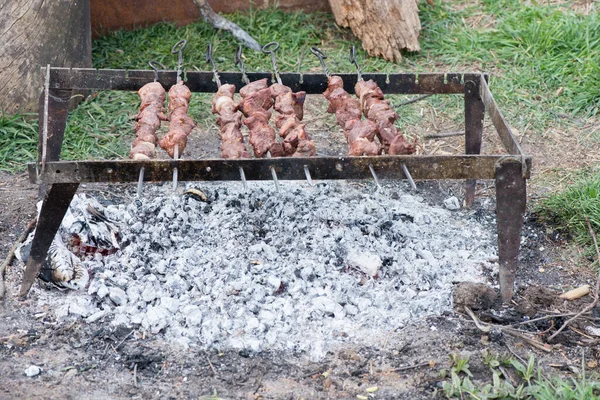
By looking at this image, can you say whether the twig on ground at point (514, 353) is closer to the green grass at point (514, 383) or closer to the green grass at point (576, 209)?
the green grass at point (514, 383)

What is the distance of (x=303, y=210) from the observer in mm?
4914

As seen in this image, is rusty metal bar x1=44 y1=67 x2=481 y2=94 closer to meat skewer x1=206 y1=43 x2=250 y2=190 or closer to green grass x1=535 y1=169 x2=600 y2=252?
meat skewer x1=206 y1=43 x2=250 y2=190

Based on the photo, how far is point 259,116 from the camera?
4398 millimetres

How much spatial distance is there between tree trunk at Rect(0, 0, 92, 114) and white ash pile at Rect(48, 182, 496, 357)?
1.67 m

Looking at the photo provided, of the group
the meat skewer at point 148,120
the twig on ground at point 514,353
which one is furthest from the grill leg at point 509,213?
the meat skewer at point 148,120

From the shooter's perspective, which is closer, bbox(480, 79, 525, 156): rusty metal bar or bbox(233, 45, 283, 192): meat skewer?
bbox(480, 79, 525, 156): rusty metal bar

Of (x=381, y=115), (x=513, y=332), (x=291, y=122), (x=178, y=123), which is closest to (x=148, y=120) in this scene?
(x=178, y=123)

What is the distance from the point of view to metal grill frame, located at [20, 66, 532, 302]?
12.0 feet

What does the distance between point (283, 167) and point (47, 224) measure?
4.43 feet

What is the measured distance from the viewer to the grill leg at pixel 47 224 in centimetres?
382

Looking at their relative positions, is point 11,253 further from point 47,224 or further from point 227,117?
point 227,117

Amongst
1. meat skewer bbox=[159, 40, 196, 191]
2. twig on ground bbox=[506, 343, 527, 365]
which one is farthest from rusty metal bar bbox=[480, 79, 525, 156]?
meat skewer bbox=[159, 40, 196, 191]

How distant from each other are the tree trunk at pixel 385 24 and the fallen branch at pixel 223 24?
3.16 feet

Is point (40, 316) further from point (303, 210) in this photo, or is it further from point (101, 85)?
point (303, 210)
